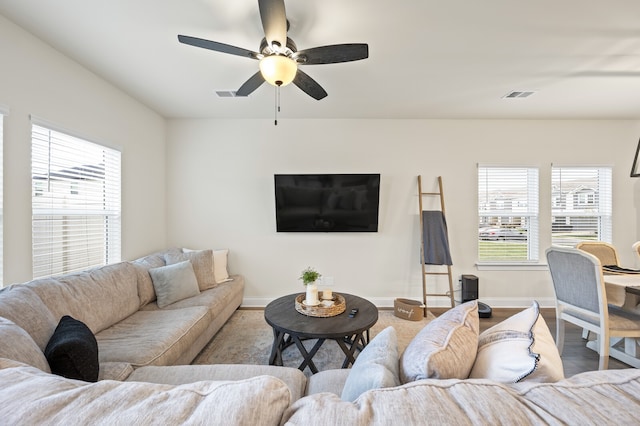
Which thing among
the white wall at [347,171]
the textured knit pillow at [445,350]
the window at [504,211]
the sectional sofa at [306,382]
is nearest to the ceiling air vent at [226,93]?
the white wall at [347,171]

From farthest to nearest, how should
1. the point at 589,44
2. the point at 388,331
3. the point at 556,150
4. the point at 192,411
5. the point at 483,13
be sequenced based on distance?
the point at 556,150
the point at 589,44
the point at 483,13
the point at 388,331
the point at 192,411

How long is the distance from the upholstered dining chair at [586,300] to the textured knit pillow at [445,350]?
1.80m

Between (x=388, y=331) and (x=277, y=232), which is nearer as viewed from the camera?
(x=388, y=331)

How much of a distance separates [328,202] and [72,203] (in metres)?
2.74

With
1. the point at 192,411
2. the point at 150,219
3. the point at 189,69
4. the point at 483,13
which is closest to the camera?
the point at 192,411

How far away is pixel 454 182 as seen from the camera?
12.3 feet

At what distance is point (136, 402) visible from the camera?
553 mm

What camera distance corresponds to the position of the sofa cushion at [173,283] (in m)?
2.54

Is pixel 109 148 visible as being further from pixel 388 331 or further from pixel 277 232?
pixel 388 331

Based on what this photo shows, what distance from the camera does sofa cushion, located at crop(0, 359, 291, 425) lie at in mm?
502

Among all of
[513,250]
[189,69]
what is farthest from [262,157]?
[513,250]

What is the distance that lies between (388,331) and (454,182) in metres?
3.08

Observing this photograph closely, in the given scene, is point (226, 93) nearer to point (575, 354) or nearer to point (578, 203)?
point (575, 354)

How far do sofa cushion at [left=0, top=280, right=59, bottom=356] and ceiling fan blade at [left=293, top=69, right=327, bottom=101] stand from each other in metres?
2.25
